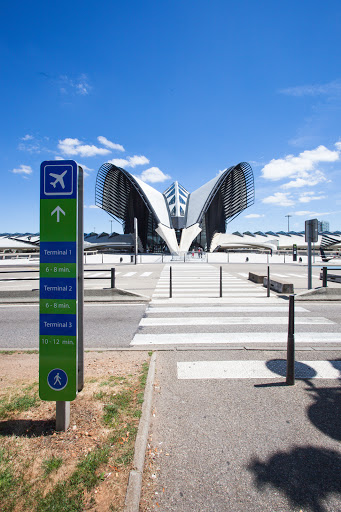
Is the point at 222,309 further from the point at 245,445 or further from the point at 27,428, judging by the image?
the point at 27,428

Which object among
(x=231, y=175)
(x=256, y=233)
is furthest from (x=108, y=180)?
(x=256, y=233)

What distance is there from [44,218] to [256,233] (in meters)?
100.0

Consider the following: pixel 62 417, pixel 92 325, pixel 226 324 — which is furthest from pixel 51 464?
pixel 226 324

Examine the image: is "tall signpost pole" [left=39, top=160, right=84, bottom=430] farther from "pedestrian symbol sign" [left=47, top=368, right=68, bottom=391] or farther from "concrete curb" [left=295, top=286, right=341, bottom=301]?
"concrete curb" [left=295, top=286, right=341, bottom=301]

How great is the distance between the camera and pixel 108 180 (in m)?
72.6

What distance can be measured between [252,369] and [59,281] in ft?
11.7

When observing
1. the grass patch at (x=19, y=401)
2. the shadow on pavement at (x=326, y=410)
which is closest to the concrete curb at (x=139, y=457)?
the grass patch at (x=19, y=401)

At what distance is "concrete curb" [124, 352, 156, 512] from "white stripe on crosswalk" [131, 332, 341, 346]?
7.36 feet

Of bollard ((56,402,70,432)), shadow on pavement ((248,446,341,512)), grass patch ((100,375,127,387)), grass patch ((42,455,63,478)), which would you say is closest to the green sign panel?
bollard ((56,402,70,432))

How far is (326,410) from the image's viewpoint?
360 cm

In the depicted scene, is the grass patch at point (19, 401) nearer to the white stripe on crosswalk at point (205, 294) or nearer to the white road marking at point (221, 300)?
the white road marking at point (221, 300)

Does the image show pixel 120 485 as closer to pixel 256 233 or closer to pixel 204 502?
pixel 204 502

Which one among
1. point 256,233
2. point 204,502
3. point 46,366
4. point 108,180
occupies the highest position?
point 108,180

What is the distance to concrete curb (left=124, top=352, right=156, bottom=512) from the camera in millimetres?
2203
